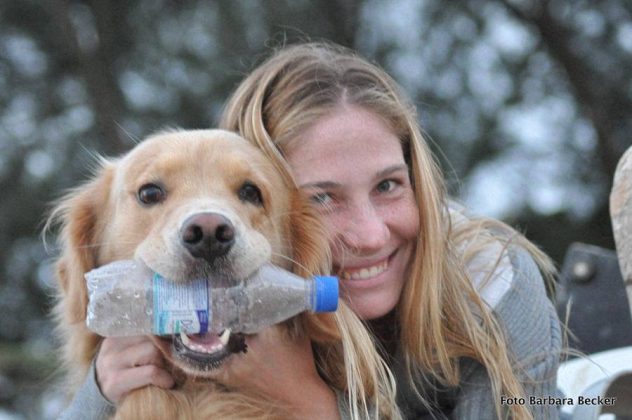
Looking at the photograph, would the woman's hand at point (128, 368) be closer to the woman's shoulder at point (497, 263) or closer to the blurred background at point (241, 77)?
the woman's shoulder at point (497, 263)

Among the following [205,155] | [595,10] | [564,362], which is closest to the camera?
[205,155]

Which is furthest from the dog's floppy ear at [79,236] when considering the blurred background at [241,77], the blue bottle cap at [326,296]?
the blurred background at [241,77]

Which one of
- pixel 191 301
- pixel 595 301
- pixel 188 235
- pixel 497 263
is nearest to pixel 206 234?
pixel 188 235

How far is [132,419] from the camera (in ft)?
8.95

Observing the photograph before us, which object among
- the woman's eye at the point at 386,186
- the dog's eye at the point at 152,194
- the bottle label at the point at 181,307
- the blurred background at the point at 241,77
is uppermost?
the woman's eye at the point at 386,186

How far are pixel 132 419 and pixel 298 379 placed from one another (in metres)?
0.54

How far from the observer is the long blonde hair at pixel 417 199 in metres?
3.00

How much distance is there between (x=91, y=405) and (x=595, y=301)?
7.21 ft

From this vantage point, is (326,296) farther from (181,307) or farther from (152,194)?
(152,194)

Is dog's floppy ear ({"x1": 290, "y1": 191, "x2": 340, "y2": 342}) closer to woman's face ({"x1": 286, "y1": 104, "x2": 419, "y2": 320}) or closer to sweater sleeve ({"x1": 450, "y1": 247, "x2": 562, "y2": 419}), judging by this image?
woman's face ({"x1": 286, "y1": 104, "x2": 419, "y2": 320})

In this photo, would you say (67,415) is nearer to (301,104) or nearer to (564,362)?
(301,104)

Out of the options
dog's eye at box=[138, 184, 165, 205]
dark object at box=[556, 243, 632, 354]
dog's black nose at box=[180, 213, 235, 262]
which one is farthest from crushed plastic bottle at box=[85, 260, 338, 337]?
dark object at box=[556, 243, 632, 354]

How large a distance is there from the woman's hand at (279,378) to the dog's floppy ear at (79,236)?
21.4 inches

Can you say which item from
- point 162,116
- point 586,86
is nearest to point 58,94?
point 162,116
